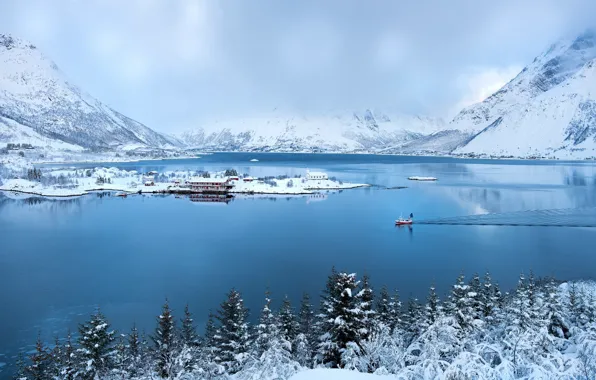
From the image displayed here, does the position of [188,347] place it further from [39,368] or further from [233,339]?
[39,368]

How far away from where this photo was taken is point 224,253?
29641 mm

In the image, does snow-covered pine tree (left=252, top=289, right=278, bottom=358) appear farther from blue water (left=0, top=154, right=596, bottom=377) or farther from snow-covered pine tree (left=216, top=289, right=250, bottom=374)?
blue water (left=0, top=154, right=596, bottom=377)

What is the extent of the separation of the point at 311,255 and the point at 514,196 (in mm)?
39411

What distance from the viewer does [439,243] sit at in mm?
32906

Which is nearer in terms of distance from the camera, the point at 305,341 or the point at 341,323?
the point at 341,323

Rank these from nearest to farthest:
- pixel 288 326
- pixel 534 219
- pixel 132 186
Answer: pixel 288 326 < pixel 534 219 < pixel 132 186

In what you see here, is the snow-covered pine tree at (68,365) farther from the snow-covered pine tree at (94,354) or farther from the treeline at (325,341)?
the snow-covered pine tree at (94,354)

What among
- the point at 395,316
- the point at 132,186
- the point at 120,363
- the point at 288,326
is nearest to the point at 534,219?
the point at 395,316

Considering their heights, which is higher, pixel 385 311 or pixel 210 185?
pixel 210 185

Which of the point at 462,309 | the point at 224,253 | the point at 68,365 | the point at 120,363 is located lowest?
the point at 224,253

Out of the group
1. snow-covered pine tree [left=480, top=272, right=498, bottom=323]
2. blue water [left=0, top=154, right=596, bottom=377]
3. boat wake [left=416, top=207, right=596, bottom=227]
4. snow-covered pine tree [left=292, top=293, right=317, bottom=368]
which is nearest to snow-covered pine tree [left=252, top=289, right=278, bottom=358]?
snow-covered pine tree [left=292, top=293, right=317, bottom=368]

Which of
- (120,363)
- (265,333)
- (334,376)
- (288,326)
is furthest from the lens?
(288,326)

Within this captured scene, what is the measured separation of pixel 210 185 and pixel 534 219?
45.2m

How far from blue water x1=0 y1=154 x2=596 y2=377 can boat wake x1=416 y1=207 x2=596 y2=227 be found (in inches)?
78.9
